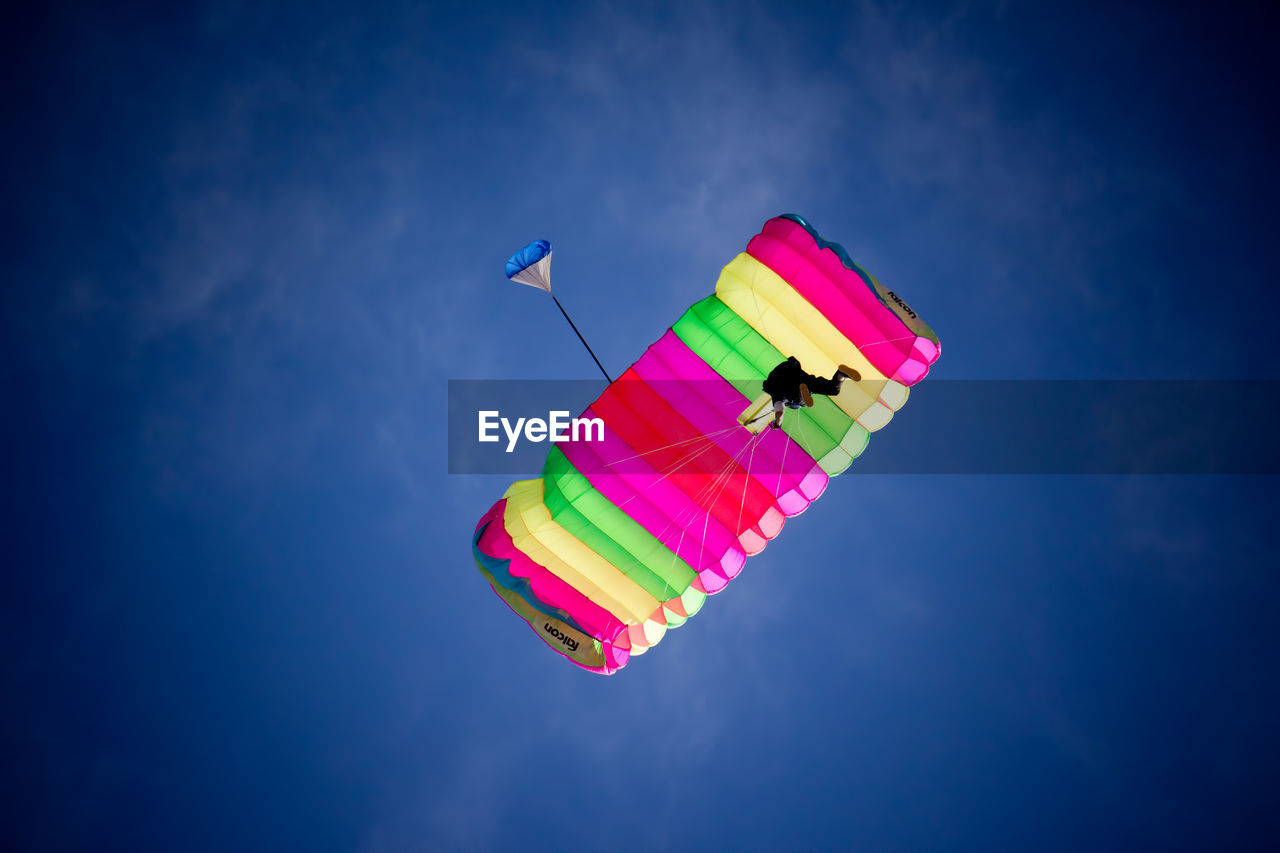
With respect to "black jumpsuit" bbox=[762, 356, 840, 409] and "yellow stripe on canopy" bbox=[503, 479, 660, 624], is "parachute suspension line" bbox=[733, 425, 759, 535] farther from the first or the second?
"yellow stripe on canopy" bbox=[503, 479, 660, 624]

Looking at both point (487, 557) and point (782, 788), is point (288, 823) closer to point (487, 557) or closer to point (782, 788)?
point (782, 788)

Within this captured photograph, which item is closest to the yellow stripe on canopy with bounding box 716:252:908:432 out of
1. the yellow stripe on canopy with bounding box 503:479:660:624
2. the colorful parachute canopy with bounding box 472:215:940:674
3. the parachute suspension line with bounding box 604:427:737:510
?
the colorful parachute canopy with bounding box 472:215:940:674

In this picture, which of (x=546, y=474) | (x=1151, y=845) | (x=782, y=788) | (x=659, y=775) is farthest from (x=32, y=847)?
(x=1151, y=845)

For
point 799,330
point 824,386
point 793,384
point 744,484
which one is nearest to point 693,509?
point 744,484

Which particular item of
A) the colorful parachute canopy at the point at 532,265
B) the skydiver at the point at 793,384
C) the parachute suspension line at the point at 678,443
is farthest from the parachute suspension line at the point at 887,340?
the colorful parachute canopy at the point at 532,265

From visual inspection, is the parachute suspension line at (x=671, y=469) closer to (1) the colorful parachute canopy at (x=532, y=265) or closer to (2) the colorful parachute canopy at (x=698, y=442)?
(2) the colorful parachute canopy at (x=698, y=442)

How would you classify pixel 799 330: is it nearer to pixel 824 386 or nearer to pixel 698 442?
pixel 824 386
